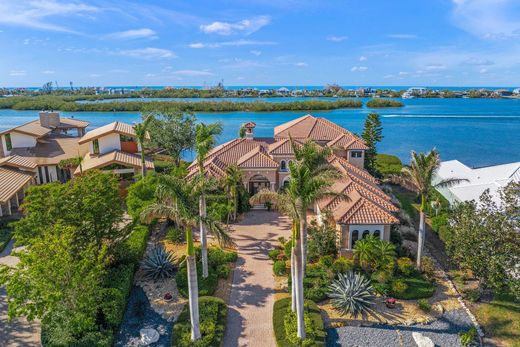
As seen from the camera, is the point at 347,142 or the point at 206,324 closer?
the point at 206,324

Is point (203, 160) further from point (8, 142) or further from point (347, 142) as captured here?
point (8, 142)

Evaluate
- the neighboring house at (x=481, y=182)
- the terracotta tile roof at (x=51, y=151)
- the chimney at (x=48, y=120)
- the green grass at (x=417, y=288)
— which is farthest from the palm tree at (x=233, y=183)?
the chimney at (x=48, y=120)

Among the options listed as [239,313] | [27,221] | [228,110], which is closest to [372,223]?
[239,313]

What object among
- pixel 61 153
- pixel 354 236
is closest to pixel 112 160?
pixel 61 153

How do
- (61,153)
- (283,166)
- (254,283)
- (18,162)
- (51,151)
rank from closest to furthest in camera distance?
(254,283)
(18,162)
(283,166)
(61,153)
(51,151)

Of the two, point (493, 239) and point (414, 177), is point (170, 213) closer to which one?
point (414, 177)

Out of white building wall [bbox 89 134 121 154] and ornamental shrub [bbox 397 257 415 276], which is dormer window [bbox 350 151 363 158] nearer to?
ornamental shrub [bbox 397 257 415 276]

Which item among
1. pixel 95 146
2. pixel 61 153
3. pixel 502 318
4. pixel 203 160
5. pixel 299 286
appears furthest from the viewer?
pixel 61 153
